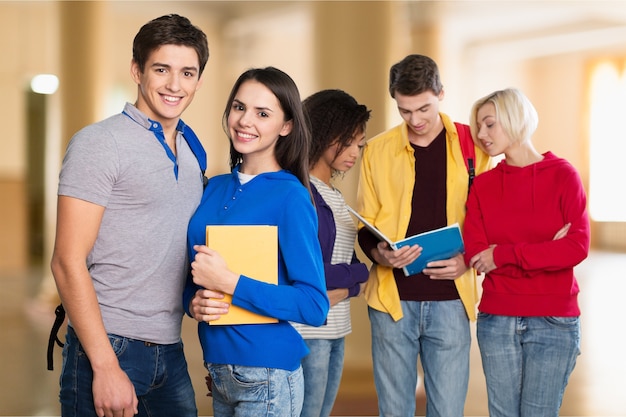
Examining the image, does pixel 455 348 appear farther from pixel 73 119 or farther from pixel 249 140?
pixel 73 119

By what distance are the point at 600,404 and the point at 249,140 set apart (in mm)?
3821

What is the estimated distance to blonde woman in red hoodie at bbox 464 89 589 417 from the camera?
257cm

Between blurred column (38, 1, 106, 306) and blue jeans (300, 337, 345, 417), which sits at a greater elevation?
blurred column (38, 1, 106, 306)

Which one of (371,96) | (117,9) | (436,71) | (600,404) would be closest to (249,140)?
(436,71)

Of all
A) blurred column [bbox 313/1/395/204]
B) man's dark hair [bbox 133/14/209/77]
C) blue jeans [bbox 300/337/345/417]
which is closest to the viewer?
man's dark hair [bbox 133/14/209/77]

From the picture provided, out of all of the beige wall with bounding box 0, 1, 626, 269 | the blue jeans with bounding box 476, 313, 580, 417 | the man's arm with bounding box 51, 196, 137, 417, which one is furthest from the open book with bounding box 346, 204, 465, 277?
the beige wall with bounding box 0, 1, 626, 269

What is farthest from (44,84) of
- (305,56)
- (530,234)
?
(530,234)

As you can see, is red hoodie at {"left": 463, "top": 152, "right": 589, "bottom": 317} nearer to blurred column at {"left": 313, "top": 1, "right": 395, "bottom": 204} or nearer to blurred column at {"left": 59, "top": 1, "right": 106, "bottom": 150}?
blurred column at {"left": 313, "top": 1, "right": 395, "bottom": 204}

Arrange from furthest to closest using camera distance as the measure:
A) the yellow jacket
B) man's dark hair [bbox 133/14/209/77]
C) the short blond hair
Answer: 1. the yellow jacket
2. the short blond hair
3. man's dark hair [bbox 133/14/209/77]

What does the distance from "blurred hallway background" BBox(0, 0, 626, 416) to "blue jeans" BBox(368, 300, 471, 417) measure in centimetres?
204

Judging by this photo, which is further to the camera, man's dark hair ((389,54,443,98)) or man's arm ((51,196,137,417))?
man's dark hair ((389,54,443,98))

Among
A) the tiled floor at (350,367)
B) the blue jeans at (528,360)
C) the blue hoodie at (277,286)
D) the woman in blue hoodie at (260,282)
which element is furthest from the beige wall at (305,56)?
the blue hoodie at (277,286)

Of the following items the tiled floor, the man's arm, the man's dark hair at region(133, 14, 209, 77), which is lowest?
the tiled floor

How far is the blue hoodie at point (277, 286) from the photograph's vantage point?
173 cm
